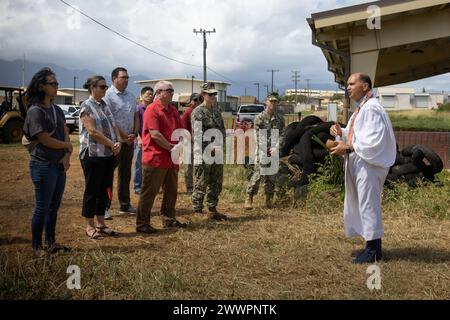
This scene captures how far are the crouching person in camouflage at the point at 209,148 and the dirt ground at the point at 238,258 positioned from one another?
409mm

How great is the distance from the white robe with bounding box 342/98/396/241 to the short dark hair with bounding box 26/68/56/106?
3.03m

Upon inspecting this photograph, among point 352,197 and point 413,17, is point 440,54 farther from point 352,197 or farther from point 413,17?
point 352,197

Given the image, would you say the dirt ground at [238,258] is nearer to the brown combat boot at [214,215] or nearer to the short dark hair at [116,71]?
the brown combat boot at [214,215]

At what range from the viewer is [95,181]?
5.38 meters

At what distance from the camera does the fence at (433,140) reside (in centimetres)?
1095

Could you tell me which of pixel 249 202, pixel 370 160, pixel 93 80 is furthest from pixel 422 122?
pixel 93 80

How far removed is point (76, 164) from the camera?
41.0ft

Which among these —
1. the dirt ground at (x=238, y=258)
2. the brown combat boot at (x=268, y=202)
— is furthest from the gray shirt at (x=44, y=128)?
the brown combat boot at (x=268, y=202)

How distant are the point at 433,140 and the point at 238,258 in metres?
8.13

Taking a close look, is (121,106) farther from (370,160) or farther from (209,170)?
(370,160)

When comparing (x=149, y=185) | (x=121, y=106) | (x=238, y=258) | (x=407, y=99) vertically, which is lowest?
(x=238, y=258)

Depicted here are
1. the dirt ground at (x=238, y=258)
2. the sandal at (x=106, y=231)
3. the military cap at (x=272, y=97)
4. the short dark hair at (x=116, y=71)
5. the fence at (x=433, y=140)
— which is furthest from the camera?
the fence at (x=433, y=140)

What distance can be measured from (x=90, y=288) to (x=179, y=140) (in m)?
2.60

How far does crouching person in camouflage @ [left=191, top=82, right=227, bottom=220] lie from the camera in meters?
6.48
